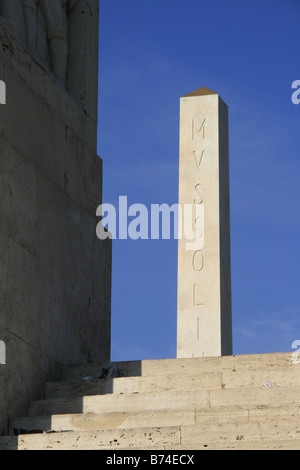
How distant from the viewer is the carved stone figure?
13.9 metres

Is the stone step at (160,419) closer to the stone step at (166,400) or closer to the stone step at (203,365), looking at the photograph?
the stone step at (166,400)

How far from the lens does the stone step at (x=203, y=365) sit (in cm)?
1161

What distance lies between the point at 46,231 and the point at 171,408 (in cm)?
299

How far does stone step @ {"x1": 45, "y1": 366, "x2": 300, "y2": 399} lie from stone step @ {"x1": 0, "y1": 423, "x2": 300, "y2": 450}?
1.49m

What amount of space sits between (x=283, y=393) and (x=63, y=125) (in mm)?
4828

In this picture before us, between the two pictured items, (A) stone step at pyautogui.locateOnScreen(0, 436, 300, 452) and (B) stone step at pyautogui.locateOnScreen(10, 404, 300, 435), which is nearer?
(A) stone step at pyautogui.locateOnScreen(0, 436, 300, 452)

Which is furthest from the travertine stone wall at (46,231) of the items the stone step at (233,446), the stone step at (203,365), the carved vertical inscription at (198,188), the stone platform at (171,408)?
the carved vertical inscription at (198,188)

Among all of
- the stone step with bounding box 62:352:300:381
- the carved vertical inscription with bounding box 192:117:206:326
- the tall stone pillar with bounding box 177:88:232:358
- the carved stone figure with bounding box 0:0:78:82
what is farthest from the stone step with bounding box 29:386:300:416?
the carved vertical inscription with bounding box 192:117:206:326

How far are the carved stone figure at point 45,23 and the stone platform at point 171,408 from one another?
3.83m

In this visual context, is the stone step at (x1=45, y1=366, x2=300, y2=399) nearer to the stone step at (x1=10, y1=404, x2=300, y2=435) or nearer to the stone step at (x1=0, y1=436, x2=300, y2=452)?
the stone step at (x1=10, y1=404, x2=300, y2=435)

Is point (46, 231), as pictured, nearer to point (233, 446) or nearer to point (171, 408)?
point (171, 408)

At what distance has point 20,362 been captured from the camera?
39.5 feet
